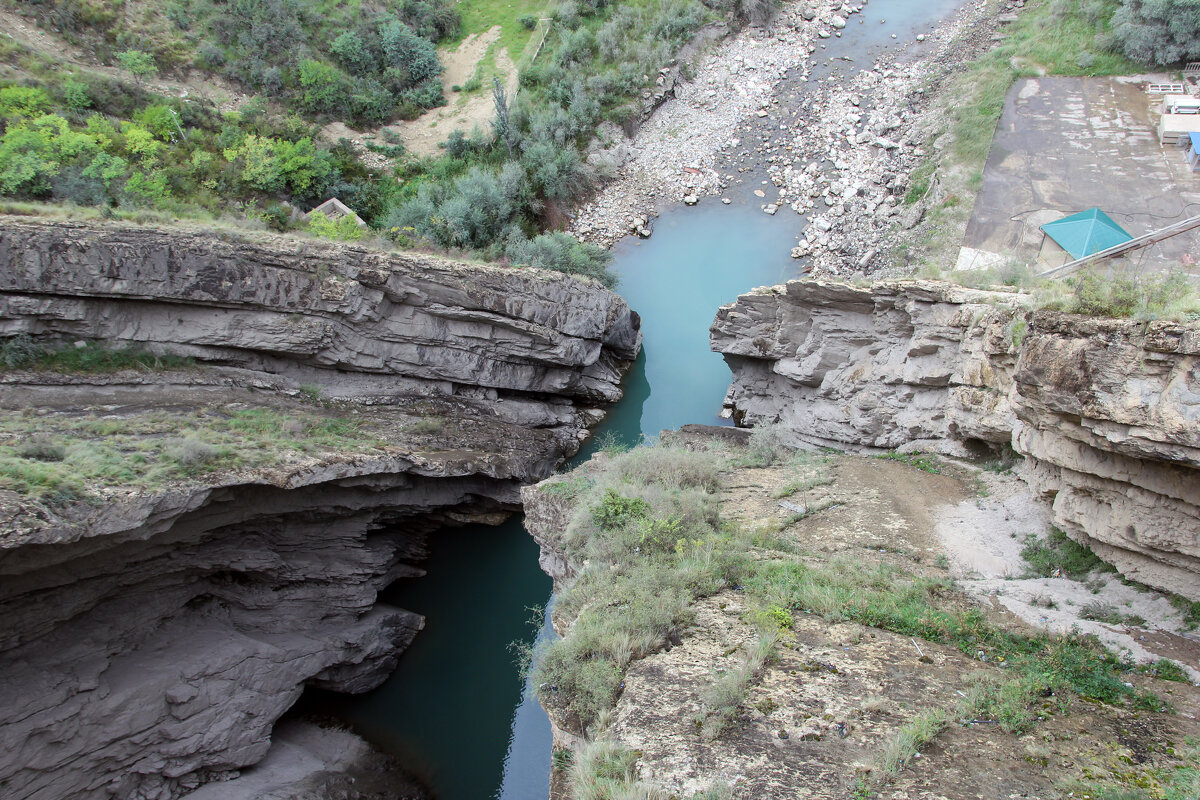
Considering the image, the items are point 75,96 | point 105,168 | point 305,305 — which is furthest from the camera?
point 75,96

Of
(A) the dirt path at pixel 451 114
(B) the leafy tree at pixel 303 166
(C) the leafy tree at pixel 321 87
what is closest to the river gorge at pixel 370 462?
(B) the leafy tree at pixel 303 166

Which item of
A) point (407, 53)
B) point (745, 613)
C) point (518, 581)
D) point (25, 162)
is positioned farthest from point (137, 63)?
point (745, 613)

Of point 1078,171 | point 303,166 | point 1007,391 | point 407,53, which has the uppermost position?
point 407,53

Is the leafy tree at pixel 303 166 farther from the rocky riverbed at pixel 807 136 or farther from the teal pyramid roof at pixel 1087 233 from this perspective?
the teal pyramid roof at pixel 1087 233

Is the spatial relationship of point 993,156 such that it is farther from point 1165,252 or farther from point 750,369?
point 750,369

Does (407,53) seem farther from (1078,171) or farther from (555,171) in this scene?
(1078,171)

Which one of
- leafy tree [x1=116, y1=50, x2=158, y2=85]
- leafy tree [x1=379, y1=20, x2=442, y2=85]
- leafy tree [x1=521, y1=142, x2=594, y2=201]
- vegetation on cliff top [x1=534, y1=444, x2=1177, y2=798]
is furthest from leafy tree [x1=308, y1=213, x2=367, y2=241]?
leafy tree [x1=379, y1=20, x2=442, y2=85]

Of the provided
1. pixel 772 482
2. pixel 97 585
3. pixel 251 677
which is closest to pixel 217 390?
A: pixel 97 585
